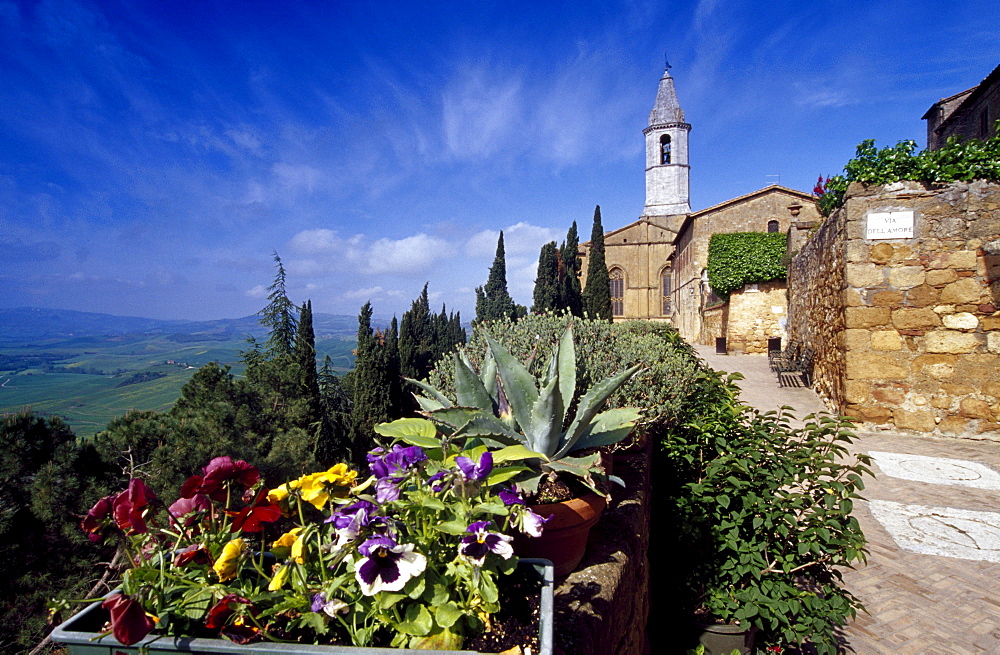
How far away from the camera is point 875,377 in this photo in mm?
6914

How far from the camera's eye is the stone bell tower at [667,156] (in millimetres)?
40562

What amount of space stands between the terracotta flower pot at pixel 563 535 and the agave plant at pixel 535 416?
0.08 meters

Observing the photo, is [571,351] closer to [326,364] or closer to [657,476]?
[657,476]

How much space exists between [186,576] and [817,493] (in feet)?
9.82

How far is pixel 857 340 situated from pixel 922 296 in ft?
3.27

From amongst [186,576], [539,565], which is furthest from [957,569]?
[186,576]

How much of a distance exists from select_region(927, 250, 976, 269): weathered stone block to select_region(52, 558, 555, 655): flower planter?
8.47 metres

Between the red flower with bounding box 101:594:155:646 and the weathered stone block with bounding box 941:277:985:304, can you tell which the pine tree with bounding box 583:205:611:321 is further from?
the red flower with bounding box 101:594:155:646

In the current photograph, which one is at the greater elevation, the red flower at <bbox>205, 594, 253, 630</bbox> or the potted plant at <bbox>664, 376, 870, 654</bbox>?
the red flower at <bbox>205, 594, 253, 630</bbox>

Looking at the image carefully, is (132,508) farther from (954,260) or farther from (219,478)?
(954,260)

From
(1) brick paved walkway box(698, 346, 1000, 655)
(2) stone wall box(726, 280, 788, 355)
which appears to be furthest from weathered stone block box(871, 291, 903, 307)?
(2) stone wall box(726, 280, 788, 355)

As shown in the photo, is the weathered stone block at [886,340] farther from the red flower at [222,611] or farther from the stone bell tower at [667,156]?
the stone bell tower at [667,156]

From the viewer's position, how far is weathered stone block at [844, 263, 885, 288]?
6914mm

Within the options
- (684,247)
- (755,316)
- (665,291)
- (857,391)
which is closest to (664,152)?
(665,291)
